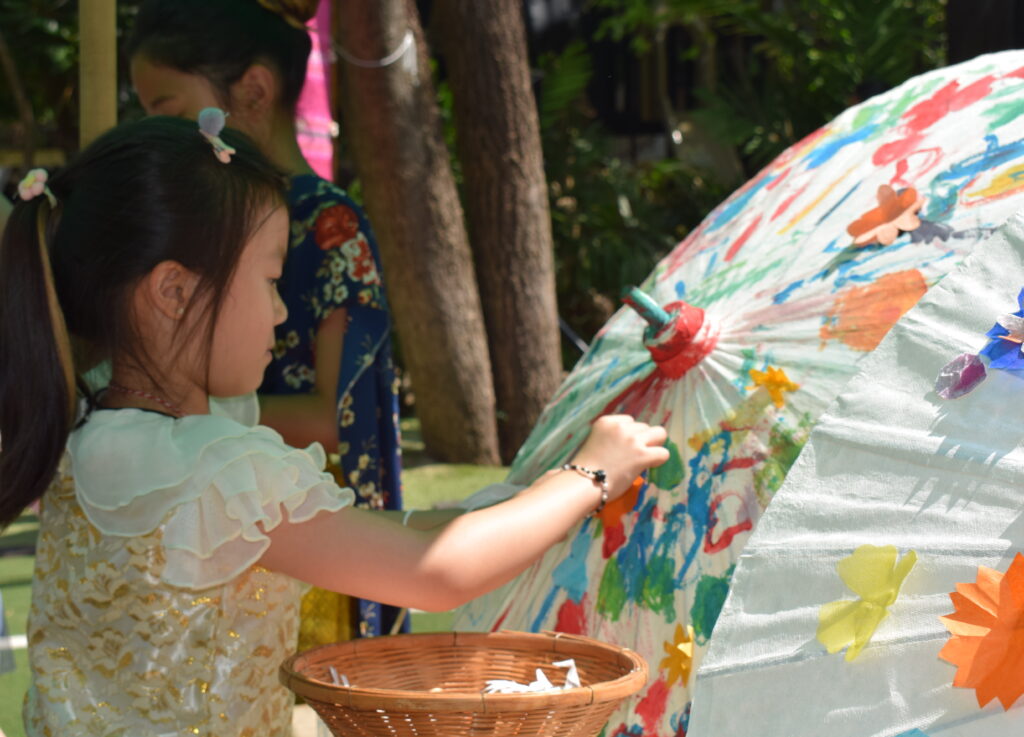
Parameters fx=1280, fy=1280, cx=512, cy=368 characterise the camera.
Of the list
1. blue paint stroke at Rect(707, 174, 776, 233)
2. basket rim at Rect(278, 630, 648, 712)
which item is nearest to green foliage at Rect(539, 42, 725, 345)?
blue paint stroke at Rect(707, 174, 776, 233)

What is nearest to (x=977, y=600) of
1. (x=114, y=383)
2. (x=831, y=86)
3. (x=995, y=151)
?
(x=995, y=151)

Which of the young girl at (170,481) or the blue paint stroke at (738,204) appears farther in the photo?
the blue paint stroke at (738,204)

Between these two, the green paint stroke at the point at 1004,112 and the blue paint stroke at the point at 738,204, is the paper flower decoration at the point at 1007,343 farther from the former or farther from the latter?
the blue paint stroke at the point at 738,204

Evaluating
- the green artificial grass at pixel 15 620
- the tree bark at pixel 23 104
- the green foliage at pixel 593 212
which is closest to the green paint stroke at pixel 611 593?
the green artificial grass at pixel 15 620

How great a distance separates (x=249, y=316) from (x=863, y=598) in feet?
2.81

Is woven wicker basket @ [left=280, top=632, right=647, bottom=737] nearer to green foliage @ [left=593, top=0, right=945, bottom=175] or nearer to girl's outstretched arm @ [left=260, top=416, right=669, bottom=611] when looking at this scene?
girl's outstretched arm @ [left=260, top=416, right=669, bottom=611]

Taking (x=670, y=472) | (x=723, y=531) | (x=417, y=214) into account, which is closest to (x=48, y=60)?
(x=417, y=214)

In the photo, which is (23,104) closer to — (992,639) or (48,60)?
(48,60)

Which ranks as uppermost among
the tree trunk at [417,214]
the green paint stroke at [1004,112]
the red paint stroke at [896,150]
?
the green paint stroke at [1004,112]

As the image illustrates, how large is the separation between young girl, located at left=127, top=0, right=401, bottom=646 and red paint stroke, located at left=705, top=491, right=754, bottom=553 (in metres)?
0.92

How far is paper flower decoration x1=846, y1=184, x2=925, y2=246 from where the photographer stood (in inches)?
64.9

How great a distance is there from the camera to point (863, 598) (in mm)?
1256

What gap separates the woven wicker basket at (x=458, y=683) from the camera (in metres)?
1.33

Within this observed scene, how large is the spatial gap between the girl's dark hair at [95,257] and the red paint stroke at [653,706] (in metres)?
0.74
